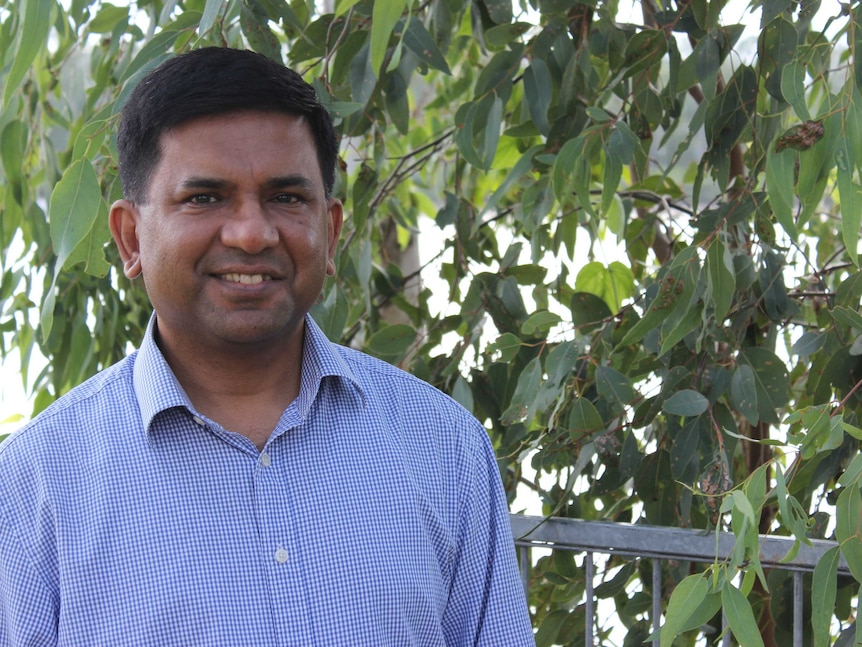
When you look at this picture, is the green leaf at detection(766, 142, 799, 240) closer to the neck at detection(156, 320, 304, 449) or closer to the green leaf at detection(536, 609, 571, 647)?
the neck at detection(156, 320, 304, 449)

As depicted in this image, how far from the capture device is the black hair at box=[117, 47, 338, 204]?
103 centimetres

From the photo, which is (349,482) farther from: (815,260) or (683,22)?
(815,260)

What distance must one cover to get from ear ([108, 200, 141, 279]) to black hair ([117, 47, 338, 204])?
0.02 metres

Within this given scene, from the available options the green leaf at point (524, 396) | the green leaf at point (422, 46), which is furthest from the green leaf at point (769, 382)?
the green leaf at point (422, 46)

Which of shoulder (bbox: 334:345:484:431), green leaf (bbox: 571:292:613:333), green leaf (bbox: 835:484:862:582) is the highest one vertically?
green leaf (bbox: 571:292:613:333)

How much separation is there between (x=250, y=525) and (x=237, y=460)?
60mm

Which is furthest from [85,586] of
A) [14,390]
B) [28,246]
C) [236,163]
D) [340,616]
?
[14,390]

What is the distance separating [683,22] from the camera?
1545mm

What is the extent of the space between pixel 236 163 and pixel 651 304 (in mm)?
532

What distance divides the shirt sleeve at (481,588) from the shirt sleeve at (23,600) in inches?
14.5

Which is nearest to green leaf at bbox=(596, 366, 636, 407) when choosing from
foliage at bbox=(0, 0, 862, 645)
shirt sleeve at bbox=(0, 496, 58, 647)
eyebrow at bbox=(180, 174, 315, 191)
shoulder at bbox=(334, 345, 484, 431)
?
foliage at bbox=(0, 0, 862, 645)

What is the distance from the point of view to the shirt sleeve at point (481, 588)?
111 centimetres

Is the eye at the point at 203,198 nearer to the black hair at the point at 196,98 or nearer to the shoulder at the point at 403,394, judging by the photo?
the black hair at the point at 196,98

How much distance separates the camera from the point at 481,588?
1107mm
